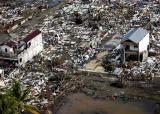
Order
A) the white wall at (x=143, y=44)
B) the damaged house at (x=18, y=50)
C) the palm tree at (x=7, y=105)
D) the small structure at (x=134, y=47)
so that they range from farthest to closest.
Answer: the white wall at (x=143, y=44), the damaged house at (x=18, y=50), the small structure at (x=134, y=47), the palm tree at (x=7, y=105)

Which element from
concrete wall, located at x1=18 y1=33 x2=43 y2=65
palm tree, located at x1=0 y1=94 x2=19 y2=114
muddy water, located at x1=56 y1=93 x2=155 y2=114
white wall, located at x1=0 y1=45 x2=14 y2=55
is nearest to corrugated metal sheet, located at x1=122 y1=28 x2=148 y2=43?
muddy water, located at x1=56 y1=93 x2=155 y2=114

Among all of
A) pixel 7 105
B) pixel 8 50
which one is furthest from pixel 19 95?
pixel 8 50

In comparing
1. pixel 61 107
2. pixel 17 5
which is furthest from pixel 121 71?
pixel 17 5

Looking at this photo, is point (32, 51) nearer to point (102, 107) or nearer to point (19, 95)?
point (102, 107)

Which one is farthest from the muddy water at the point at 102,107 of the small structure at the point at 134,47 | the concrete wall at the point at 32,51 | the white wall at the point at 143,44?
the concrete wall at the point at 32,51

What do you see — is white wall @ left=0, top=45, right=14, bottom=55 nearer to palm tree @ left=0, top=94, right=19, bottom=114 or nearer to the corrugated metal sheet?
the corrugated metal sheet

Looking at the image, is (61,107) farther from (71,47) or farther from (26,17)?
(26,17)

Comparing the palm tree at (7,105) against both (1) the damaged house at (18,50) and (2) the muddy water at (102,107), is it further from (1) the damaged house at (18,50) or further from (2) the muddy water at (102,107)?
(1) the damaged house at (18,50)
